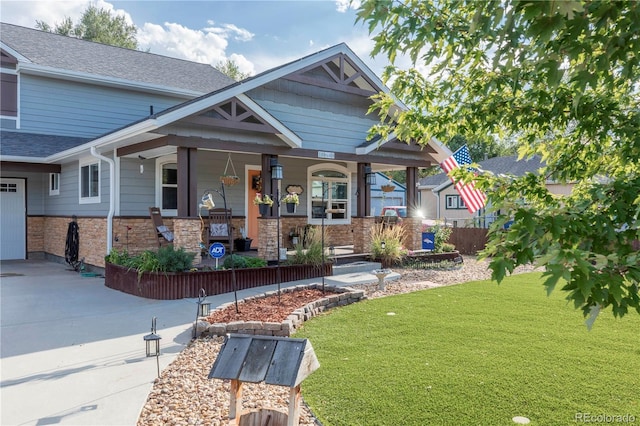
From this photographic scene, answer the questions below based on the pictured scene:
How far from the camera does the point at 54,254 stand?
45.0ft

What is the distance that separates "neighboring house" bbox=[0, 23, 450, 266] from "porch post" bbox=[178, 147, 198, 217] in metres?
0.03

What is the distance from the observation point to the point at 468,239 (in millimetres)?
16359

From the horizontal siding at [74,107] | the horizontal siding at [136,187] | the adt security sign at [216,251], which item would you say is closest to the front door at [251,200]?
the horizontal siding at [136,187]

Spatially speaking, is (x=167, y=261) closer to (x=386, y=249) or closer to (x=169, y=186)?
(x=169, y=186)

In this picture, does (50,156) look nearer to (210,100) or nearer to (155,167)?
(155,167)

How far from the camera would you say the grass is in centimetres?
343

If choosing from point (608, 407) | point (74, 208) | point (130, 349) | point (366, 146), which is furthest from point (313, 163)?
point (608, 407)

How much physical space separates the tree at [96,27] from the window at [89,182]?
67.2 ft

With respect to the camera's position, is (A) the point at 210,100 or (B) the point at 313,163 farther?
(B) the point at 313,163

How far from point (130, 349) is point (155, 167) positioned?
6.86 metres

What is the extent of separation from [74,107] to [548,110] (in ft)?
47.5

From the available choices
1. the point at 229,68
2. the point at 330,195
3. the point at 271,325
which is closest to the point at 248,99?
the point at 330,195

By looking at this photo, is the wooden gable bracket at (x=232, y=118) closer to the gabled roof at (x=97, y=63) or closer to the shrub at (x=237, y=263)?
the shrub at (x=237, y=263)

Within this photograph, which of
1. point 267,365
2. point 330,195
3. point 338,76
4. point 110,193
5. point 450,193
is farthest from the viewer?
point 450,193
